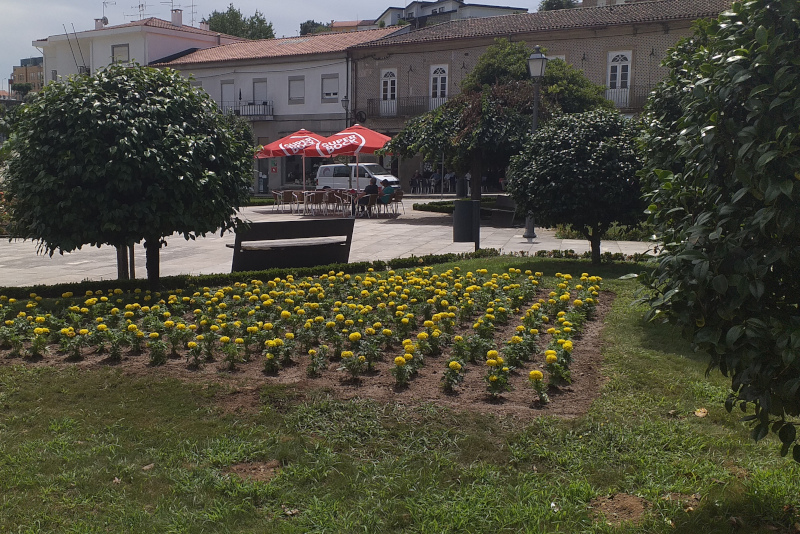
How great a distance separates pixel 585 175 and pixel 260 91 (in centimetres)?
3566

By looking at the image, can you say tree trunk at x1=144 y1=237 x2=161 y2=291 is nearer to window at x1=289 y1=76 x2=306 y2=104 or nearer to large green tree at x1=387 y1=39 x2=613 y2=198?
large green tree at x1=387 y1=39 x2=613 y2=198

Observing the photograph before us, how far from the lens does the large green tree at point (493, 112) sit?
20.5 meters

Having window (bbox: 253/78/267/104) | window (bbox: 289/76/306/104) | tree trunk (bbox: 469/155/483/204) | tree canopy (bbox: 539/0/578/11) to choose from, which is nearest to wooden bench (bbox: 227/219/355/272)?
tree trunk (bbox: 469/155/483/204)

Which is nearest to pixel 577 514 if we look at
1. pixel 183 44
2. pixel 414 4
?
pixel 183 44

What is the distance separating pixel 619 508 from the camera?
136 inches

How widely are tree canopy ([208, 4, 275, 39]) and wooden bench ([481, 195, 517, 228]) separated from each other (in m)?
54.8

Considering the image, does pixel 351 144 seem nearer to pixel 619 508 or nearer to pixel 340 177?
pixel 340 177

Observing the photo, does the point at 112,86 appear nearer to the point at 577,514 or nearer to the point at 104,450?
the point at 104,450

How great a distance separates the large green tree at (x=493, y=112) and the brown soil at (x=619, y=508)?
17124mm

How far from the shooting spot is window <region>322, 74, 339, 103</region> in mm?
40844

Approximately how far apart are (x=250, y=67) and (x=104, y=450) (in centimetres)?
4153

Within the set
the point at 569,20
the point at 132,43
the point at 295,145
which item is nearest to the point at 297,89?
the point at 132,43

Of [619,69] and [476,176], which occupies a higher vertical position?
[619,69]

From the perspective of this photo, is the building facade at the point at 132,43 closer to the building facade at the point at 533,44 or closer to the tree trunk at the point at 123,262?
the building facade at the point at 533,44
